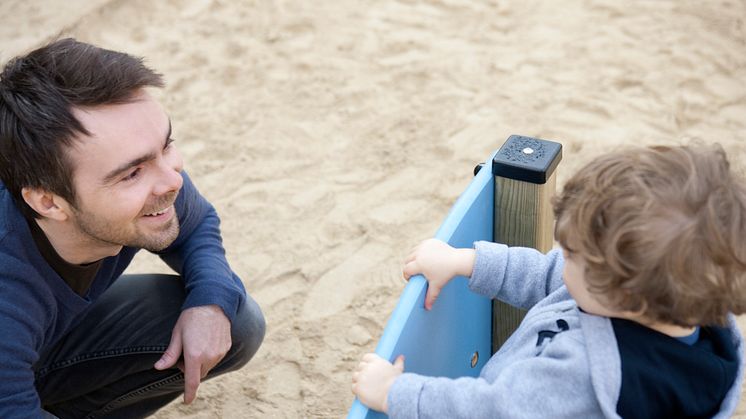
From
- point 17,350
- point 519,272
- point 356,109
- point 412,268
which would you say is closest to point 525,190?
point 519,272

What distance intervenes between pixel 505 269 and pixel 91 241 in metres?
0.77

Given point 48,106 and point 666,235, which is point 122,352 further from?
point 666,235

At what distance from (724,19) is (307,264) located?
2.12 metres

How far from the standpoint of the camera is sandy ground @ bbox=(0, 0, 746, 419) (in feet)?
7.91

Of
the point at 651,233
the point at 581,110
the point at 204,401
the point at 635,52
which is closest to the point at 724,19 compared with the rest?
the point at 635,52

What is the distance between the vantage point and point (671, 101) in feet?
10.0

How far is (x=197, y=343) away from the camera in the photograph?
5.56 ft

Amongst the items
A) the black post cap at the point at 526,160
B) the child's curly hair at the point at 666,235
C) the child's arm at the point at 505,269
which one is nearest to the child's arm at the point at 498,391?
the child's curly hair at the point at 666,235

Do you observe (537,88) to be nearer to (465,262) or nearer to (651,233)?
(465,262)

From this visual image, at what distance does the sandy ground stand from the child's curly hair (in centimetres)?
118

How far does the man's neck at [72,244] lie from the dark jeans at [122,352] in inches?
9.0

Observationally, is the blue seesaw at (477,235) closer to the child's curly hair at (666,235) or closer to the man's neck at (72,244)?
the child's curly hair at (666,235)

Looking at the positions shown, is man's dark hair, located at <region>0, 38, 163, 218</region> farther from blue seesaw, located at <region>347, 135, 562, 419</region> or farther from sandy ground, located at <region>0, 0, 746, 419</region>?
sandy ground, located at <region>0, 0, 746, 419</region>

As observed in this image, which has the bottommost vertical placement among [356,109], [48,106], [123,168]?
[356,109]
